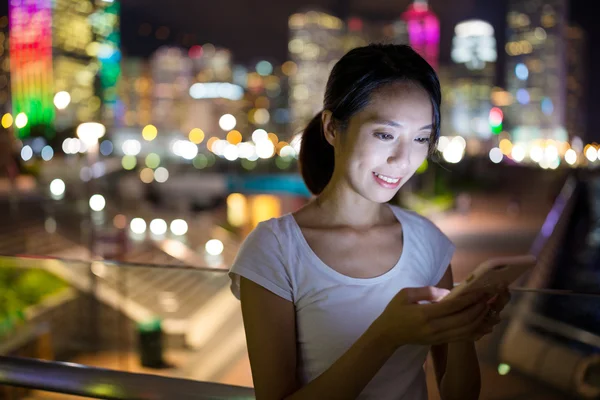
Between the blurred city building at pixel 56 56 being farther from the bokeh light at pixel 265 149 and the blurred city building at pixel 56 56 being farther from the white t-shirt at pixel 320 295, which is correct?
the white t-shirt at pixel 320 295

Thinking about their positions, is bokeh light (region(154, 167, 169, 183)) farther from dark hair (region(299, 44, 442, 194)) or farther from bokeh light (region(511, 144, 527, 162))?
bokeh light (region(511, 144, 527, 162))

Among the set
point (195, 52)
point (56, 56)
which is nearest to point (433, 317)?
point (56, 56)

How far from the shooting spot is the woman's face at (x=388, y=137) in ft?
3.82

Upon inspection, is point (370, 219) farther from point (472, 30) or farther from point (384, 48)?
point (472, 30)

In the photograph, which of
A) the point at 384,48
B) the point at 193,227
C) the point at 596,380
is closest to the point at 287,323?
the point at 384,48

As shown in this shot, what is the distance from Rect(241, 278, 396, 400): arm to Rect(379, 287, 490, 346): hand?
0.04 metres

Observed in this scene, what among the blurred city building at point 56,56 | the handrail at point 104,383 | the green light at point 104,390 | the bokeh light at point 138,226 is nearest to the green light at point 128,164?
the blurred city building at point 56,56

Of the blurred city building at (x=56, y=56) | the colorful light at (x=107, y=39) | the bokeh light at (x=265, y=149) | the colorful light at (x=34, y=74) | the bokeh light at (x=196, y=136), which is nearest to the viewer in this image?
the colorful light at (x=34, y=74)

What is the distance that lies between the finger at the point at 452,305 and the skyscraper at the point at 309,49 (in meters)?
107

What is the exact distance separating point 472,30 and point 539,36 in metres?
76.1

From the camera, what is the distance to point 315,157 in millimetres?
1509

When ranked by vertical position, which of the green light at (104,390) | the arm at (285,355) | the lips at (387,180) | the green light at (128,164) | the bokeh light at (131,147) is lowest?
the green light at (128,164)

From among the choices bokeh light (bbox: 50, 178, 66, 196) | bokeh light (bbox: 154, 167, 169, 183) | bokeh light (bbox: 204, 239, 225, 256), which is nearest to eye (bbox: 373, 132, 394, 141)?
bokeh light (bbox: 204, 239, 225, 256)

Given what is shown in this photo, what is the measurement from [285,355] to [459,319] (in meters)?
0.34
